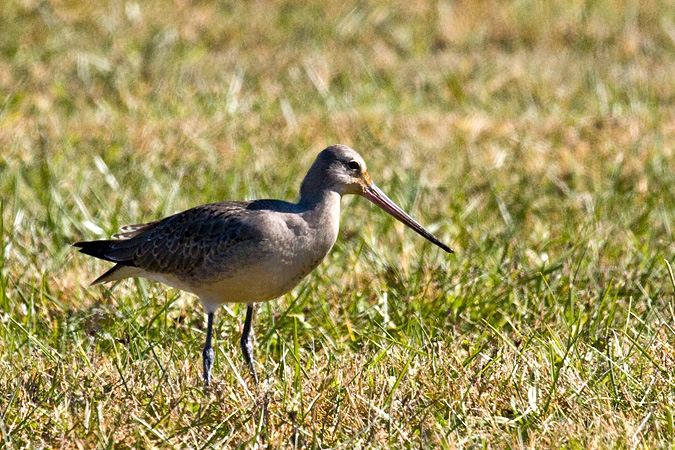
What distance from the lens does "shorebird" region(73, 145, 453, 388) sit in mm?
4059

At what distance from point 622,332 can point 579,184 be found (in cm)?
291

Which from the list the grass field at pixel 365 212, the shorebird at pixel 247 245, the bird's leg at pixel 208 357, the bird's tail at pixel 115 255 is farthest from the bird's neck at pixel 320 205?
the bird's tail at pixel 115 255

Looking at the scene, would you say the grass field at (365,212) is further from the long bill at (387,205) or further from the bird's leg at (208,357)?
the long bill at (387,205)

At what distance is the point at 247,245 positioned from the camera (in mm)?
4062

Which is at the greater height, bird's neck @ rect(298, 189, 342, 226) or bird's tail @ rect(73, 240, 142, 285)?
bird's neck @ rect(298, 189, 342, 226)

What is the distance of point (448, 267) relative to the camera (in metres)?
5.11

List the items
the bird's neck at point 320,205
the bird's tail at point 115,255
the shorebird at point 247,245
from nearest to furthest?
the shorebird at point 247,245, the bird's neck at point 320,205, the bird's tail at point 115,255

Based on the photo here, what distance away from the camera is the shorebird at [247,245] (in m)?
4.06

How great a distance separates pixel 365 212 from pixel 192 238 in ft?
6.34

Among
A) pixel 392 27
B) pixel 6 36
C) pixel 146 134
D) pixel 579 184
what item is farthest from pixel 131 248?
pixel 392 27

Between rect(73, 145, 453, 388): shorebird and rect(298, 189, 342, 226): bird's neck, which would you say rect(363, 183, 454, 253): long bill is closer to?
rect(73, 145, 453, 388): shorebird

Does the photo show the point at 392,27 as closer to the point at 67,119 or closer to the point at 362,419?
the point at 67,119

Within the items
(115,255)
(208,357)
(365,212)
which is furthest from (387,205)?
(365,212)

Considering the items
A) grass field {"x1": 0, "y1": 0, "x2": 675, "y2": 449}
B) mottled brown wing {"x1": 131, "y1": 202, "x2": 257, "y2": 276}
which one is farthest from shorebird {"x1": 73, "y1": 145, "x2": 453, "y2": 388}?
grass field {"x1": 0, "y1": 0, "x2": 675, "y2": 449}
